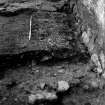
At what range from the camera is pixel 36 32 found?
5.64m

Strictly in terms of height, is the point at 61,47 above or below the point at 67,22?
below

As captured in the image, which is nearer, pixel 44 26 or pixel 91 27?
pixel 91 27

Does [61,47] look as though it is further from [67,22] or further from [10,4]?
[10,4]

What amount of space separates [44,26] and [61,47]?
888mm

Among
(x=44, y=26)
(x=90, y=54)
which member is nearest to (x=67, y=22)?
(x=44, y=26)

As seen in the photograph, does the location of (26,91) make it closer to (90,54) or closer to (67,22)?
(90,54)

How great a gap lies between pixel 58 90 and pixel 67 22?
2469 millimetres

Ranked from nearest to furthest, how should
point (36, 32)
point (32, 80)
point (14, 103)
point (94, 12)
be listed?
point (14, 103) → point (32, 80) → point (94, 12) → point (36, 32)

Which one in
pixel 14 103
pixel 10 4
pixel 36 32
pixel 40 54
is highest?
Result: pixel 10 4

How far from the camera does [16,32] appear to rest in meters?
5.54

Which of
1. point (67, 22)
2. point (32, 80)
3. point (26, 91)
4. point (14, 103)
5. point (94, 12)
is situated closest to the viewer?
point (14, 103)

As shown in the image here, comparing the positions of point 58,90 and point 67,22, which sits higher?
point 67,22

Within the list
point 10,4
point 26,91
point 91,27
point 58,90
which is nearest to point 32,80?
point 26,91

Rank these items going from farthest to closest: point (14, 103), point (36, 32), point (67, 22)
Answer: point (67, 22) → point (36, 32) → point (14, 103)
